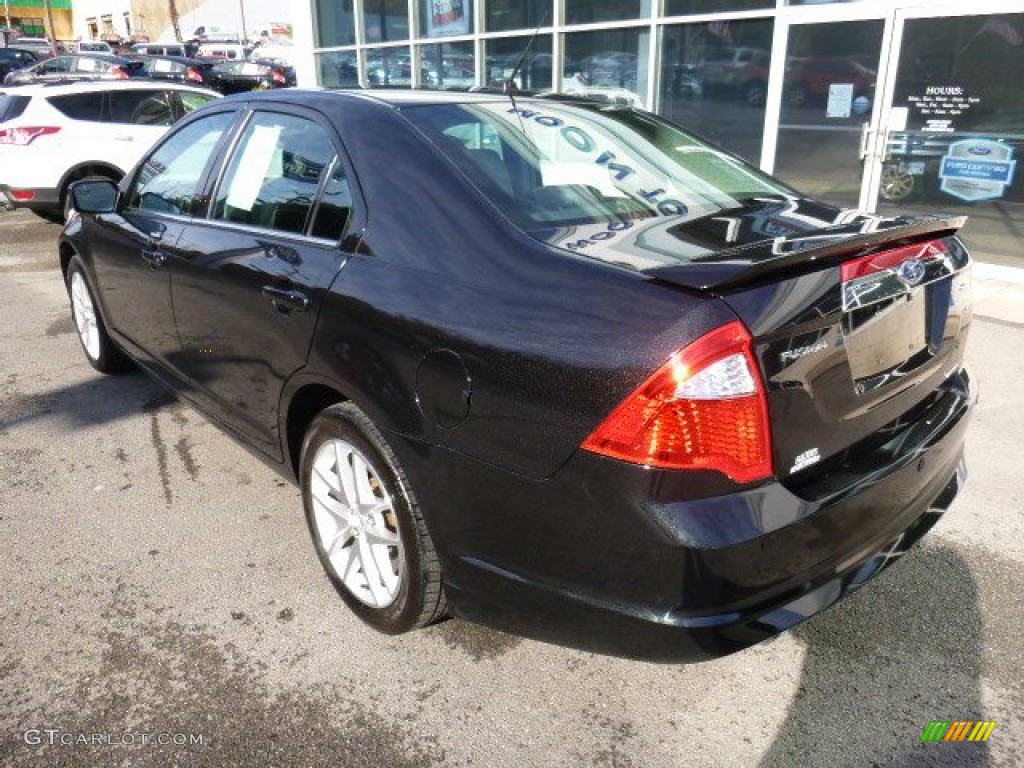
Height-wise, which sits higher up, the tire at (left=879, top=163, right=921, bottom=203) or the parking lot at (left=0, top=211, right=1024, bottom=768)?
the tire at (left=879, top=163, right=921, bottom=203)

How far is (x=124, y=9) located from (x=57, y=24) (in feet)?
32.6

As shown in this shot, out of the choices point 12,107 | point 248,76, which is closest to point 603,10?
point 12,107

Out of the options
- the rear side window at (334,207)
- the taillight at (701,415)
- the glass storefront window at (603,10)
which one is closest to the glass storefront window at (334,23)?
the glass storefront window at (603,10)

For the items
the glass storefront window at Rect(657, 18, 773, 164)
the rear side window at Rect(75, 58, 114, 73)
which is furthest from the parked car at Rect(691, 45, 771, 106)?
the rear side window at Rect(75, 58, 114, 73)

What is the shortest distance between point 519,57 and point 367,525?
9483 millimetres

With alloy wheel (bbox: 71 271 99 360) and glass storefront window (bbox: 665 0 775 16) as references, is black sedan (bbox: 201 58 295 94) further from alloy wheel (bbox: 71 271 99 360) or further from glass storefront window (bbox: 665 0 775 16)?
alloy wheel (bbox: 71 271 99 360)

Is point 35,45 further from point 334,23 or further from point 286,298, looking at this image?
point 286,298

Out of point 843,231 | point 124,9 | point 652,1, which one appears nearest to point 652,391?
point 843,231

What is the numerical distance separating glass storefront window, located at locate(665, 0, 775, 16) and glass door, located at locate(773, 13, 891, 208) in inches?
18.2

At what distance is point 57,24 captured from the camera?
75688mm

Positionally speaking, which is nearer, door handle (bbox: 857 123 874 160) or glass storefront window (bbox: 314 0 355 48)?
door handle (bbox: 857 123 874 160)

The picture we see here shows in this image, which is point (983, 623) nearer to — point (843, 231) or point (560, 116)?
point (843, 231)

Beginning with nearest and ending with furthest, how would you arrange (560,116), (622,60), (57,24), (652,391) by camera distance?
(652,391) < (560,116) < (622,60) < (57,24)

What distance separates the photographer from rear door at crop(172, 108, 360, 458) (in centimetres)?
255
